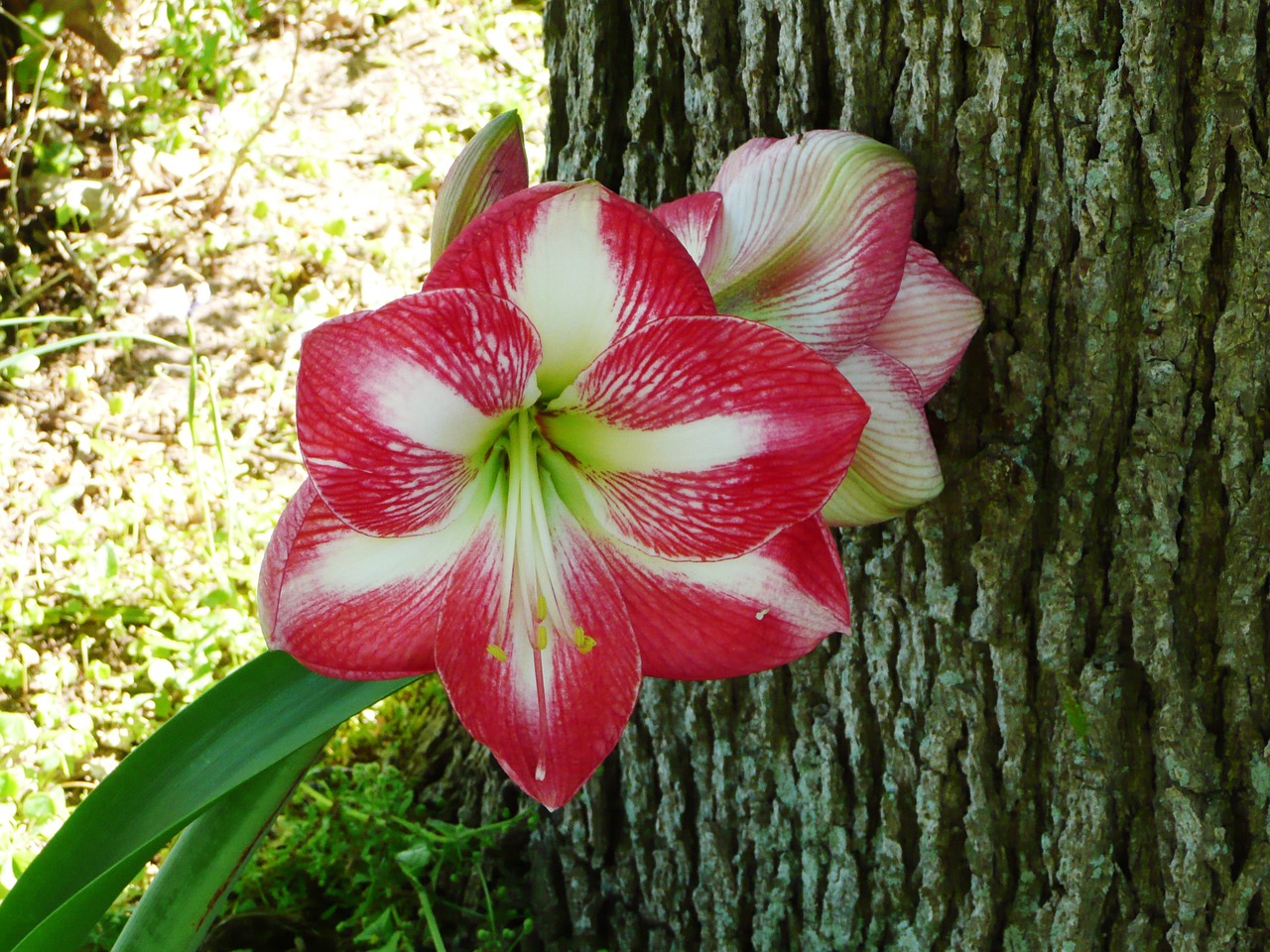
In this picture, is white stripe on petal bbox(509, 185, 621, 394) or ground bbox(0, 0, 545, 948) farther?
ground bbox(0, 0, 545, 948)

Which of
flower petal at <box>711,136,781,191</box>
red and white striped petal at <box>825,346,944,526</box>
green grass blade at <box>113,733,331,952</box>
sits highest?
flower petal at <box>711,136,781,191</box>

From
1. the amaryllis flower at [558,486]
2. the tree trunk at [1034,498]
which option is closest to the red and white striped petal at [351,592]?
the amaryllis flower at [558,486]

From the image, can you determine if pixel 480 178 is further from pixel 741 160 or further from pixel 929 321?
pixel 929 321

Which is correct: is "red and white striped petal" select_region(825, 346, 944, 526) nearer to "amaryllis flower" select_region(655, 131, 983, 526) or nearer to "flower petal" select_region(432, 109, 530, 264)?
"amaryllis flower" select_region(655, 131, 983, 526)

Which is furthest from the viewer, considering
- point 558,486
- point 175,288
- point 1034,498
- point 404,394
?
point 175,288

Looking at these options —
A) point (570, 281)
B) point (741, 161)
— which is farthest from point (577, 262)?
point (741, 161)

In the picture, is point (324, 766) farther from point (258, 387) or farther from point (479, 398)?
point (479, 398)

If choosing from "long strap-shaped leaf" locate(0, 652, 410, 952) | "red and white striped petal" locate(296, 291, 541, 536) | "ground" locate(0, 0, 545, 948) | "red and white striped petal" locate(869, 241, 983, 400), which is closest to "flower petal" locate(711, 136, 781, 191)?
"red and white striped petal" locate(869, 241, 983, 400)

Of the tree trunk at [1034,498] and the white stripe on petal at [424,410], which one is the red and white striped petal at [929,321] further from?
the white stripe on petal at [424,410]
